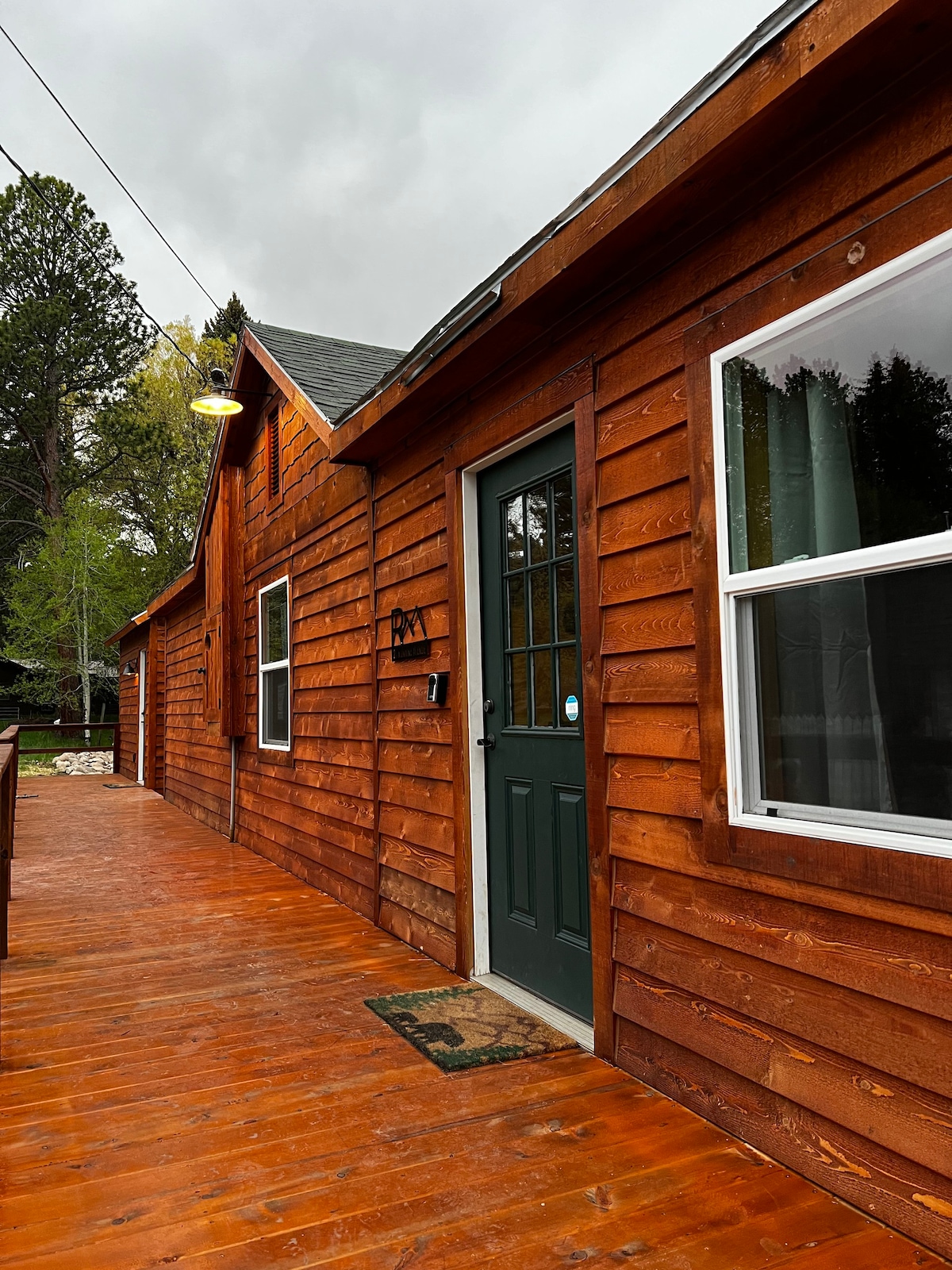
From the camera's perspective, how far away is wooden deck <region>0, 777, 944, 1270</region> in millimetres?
1774

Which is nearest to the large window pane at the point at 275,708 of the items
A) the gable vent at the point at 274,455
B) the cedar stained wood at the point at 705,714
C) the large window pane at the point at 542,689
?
the gable vent at the point at 274,455

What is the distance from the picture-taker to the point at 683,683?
7.70 feet

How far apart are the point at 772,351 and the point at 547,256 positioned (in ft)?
2.86

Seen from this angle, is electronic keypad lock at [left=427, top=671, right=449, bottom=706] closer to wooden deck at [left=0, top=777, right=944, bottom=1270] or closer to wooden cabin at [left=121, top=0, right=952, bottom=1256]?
wooden cabin at [left=121, top=0, right=952, bottom=1256]

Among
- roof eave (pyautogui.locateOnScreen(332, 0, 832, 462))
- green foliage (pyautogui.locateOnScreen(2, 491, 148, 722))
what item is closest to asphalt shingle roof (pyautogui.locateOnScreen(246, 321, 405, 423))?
roof eave (pyautogui.locateOnScreen(332, 0, 832, 462))

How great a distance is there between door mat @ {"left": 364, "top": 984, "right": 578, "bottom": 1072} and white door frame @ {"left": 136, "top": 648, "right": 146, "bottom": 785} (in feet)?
35.1

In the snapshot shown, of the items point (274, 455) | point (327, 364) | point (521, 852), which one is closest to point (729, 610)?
point (521, 852)

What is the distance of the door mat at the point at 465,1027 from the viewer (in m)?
2.73

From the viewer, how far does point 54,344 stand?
861 inches

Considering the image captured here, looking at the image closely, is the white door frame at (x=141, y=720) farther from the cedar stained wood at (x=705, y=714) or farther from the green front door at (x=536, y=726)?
the cedar stained wood at (x=705, y=714)

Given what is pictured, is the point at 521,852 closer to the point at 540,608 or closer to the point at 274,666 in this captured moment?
the point at 540,608

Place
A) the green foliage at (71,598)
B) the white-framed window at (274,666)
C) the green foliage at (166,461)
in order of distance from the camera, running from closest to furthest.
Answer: the white-framed window at (274,666) → the green foliage at (71,598) → the green foliage at (166,461)

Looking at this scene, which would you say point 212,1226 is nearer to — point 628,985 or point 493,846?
point 628,985

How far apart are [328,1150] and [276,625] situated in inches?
182
